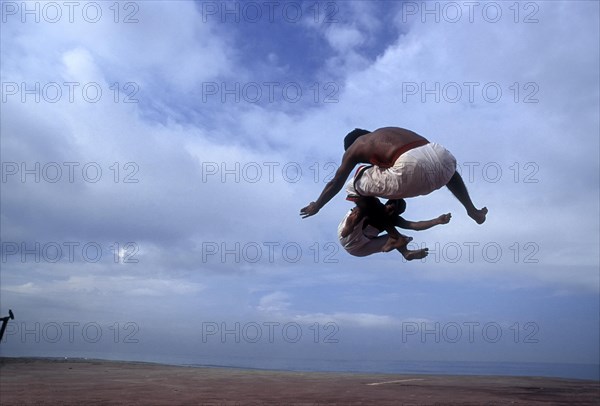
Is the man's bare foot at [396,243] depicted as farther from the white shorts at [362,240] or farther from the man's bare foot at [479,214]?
the man's bare foot at [479,214]

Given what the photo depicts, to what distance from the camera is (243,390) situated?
21.4 m

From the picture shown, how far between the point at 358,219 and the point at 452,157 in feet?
4.42

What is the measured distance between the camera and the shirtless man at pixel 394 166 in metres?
6.07

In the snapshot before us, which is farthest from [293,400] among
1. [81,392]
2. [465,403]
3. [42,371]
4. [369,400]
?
[42,371]

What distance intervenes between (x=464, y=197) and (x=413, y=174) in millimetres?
1174

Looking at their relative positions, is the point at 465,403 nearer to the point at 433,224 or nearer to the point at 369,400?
the point at 369,400

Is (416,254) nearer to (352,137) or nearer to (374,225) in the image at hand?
(374,225)

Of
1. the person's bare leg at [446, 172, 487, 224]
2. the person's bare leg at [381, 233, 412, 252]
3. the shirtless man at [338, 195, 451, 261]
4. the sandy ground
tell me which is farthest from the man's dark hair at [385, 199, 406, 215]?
the sandy ground

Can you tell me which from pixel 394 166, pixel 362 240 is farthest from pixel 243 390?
pixel 394 166

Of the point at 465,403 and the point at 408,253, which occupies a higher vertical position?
the point at 408,253

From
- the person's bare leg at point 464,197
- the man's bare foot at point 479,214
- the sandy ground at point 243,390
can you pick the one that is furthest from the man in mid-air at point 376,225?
the sandy ground at point 243,390

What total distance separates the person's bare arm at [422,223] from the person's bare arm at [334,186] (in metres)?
0.99

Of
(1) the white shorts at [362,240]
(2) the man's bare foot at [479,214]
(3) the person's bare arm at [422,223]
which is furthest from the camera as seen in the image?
(2) the man's bare foot at [479,214]

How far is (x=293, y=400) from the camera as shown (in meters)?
18.4
